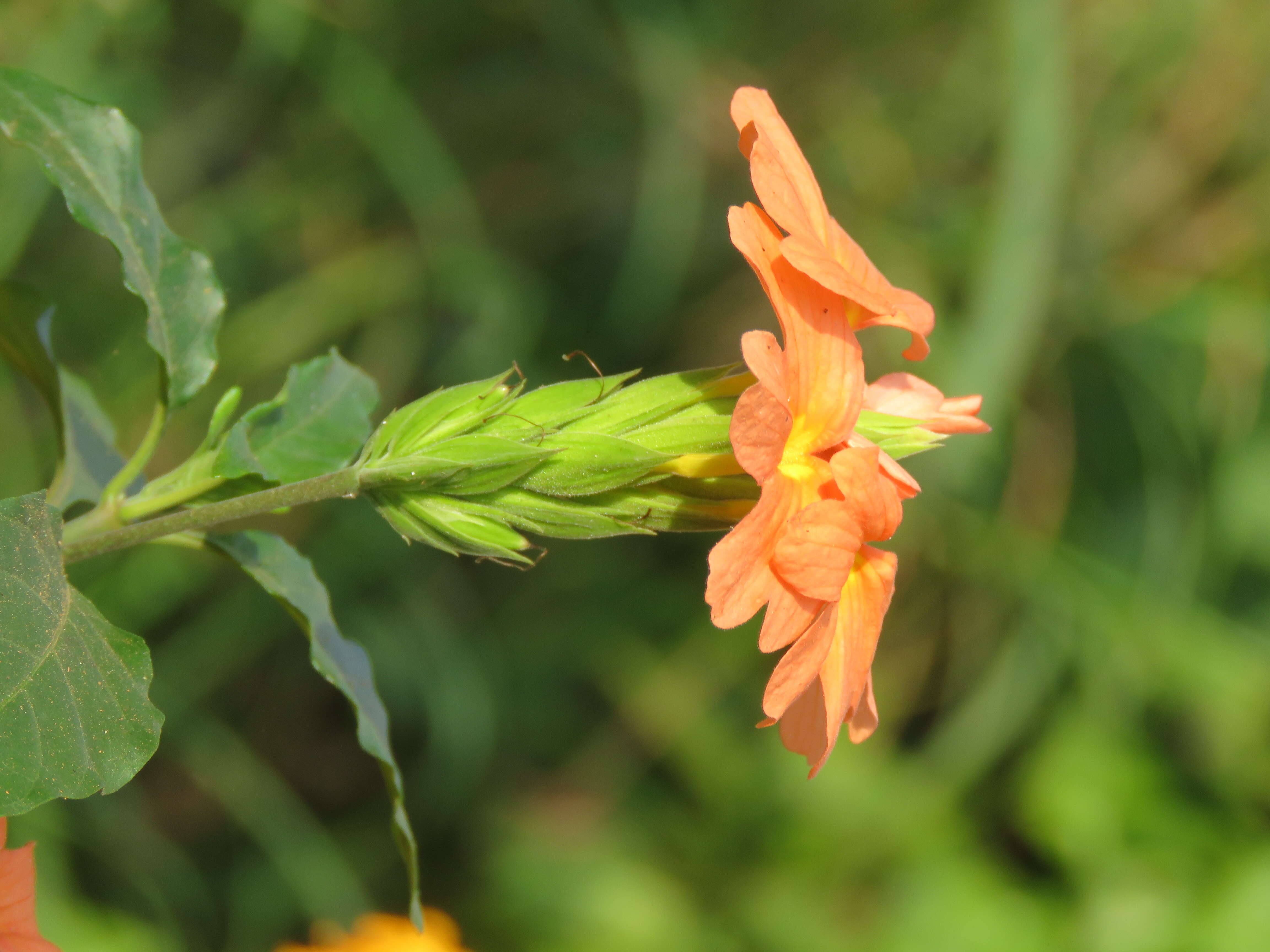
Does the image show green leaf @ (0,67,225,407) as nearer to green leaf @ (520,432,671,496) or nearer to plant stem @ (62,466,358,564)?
plant stem @ (62,466,358,564)

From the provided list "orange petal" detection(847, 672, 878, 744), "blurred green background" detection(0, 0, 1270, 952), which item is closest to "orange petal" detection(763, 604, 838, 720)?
"orange petal" detection(847, 672, 878, 744)

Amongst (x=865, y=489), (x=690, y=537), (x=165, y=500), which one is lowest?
(x=690, y=537)

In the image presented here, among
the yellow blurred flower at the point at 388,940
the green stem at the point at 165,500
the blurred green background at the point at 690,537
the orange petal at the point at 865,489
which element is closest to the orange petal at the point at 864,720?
the orange petal at the point at 865,489

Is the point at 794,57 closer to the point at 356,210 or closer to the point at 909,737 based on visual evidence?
the point at 356,210

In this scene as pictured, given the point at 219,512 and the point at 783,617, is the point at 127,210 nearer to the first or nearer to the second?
the point at 219,512

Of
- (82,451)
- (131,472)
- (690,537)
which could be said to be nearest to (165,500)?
(131,472)

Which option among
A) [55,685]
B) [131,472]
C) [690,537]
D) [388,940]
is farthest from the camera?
[690,537]
